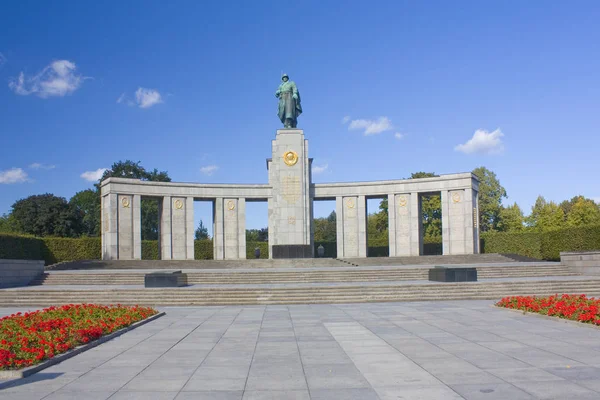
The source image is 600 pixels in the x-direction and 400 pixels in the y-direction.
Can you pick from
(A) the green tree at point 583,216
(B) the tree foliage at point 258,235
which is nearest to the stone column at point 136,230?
(A) the green tree at point 583,216

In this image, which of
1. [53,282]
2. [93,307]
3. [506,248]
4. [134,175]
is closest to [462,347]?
[93,307]

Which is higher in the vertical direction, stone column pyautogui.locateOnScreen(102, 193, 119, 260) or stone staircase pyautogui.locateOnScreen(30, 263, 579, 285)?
stone column pyautogui.locateOnScreen(102, 193, 119, 260)

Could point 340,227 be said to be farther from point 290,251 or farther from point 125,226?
point 125,226

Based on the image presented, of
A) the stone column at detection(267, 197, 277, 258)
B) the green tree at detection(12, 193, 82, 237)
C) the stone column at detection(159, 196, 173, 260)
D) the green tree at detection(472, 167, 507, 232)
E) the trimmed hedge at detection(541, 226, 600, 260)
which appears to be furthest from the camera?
the green tree at detection(472, 167, 507, 232)

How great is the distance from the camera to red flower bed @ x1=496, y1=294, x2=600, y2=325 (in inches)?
543

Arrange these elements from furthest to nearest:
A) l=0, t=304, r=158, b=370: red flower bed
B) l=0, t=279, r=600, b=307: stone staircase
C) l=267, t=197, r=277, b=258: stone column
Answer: l=267, t=197, r=277, b=258: stone column < l=0, t=279, r=600, b=307: stone staircase < l=0, t=304, r=158, b=370: red flower bed

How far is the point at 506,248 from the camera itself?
164 feet

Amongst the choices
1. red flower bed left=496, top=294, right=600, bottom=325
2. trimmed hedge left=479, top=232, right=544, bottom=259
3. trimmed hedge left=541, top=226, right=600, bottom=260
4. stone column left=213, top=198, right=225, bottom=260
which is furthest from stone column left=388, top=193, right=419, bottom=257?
red flower bed left=496, top=294, right=600, bottom=325

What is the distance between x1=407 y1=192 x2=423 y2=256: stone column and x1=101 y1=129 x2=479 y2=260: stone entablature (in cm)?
9

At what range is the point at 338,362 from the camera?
979 cm

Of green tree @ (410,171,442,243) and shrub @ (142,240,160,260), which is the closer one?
A: shrub @ (142,240,160,260)

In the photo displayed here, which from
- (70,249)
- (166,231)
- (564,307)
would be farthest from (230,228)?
(564,307)

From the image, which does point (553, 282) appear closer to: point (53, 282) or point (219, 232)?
point (53, 282)

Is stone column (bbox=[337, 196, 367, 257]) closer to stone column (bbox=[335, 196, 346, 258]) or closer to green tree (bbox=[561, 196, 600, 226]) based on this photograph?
stone column (bbox=[335, 196, 346, 258])
